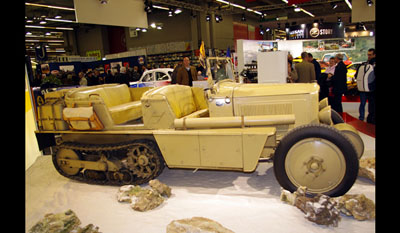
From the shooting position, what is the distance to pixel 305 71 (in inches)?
298

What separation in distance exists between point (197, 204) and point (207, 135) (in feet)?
2.92

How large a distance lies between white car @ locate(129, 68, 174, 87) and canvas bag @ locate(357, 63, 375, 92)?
21.8 feet

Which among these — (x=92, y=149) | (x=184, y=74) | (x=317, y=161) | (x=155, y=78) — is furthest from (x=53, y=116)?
(x=155, y=78)

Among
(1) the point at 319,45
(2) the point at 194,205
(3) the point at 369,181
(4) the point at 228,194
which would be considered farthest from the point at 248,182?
(1) the point at 319,45

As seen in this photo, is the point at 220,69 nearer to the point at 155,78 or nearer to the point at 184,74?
the point at 184,74

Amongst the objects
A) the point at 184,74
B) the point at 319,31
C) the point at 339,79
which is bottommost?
the point at 339,79

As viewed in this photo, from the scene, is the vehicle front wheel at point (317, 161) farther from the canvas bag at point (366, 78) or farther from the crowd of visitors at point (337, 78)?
the canvas bag at point (366, 78)

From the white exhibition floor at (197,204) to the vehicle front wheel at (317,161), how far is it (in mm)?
380

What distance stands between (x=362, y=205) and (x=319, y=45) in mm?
13089

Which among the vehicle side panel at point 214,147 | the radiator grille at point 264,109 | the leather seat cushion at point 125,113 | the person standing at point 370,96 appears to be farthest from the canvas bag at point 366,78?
the leather seat cushion at point 125,113

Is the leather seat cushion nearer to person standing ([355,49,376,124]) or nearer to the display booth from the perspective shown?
person standing ([355,49,376,124])

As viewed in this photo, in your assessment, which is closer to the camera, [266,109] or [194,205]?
[194,205]
